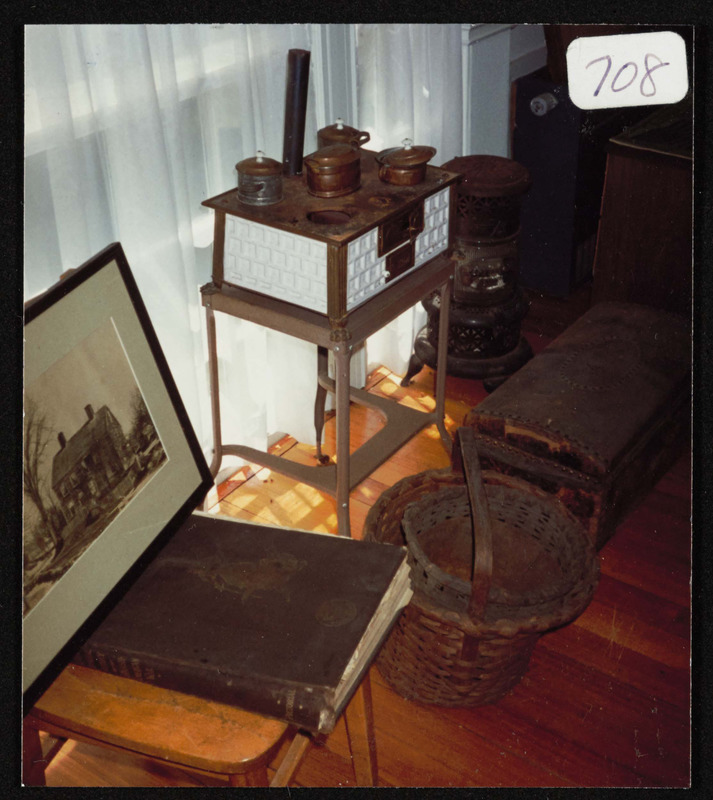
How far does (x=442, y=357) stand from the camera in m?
2.46

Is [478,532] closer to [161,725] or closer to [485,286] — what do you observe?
[161,725]

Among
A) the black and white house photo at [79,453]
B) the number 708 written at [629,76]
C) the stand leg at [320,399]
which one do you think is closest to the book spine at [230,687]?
the black and white house photo at [79,453]

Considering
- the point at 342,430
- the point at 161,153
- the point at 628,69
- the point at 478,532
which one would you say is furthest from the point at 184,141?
the point at 478,532

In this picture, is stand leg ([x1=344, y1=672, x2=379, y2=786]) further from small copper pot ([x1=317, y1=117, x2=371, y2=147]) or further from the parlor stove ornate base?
the parlor stove ornate base

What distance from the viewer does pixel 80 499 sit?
114cm

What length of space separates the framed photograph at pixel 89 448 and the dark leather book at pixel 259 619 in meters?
0.05

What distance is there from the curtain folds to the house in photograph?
820mm

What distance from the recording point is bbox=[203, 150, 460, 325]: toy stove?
73.0 inches

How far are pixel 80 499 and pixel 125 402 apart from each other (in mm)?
149

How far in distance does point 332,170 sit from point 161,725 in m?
1.19
